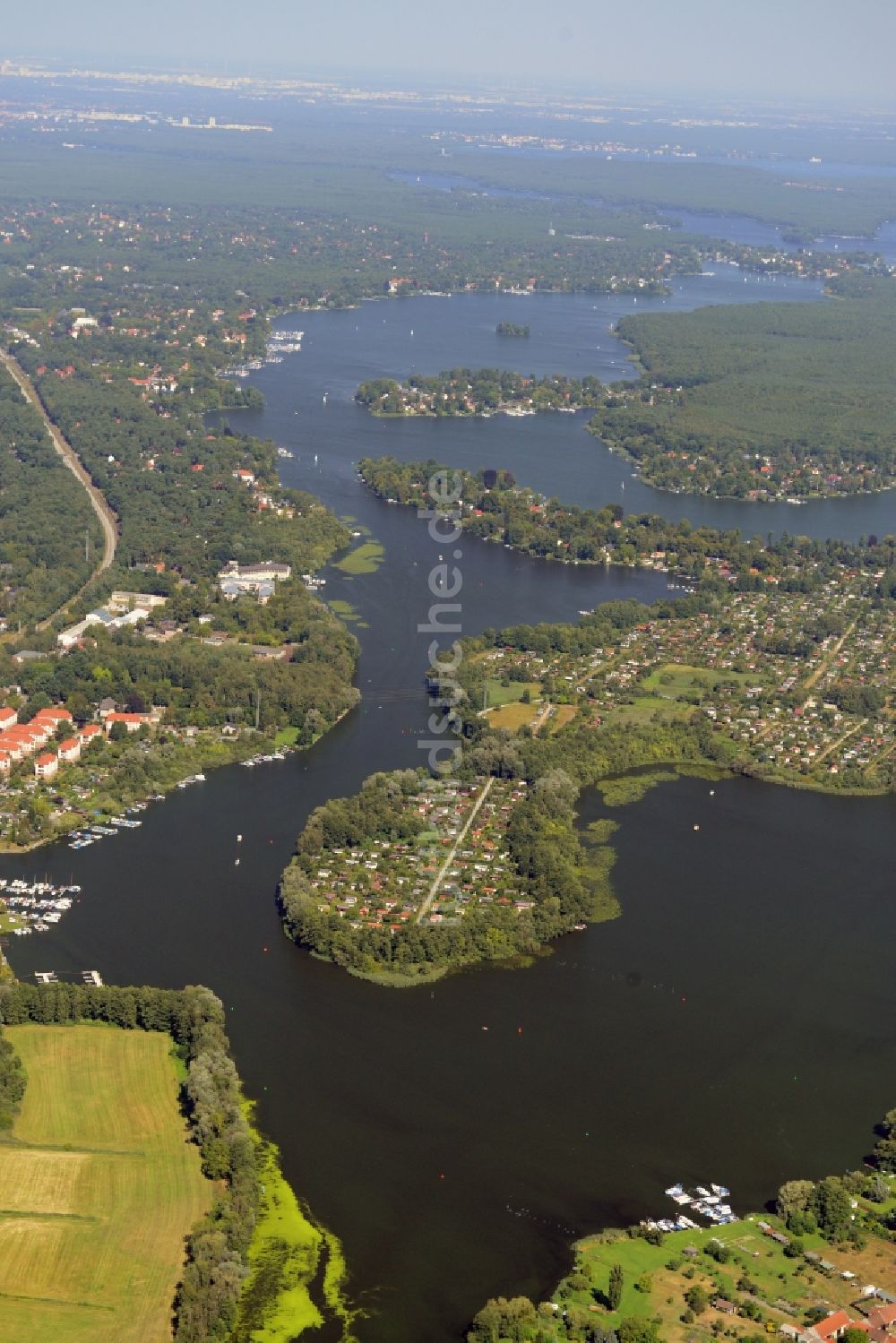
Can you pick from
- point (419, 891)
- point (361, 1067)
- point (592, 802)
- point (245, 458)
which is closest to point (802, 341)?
point (245, 458)

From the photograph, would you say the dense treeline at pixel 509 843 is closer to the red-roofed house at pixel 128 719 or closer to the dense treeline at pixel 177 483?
the red-roofed house at pixel 128 719

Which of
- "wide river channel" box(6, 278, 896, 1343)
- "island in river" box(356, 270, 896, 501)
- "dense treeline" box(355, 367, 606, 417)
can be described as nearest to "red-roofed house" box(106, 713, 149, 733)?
"wide river channel" box(6, 278, 896, 1343)

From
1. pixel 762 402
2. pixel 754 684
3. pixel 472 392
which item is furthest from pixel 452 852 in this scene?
pixel 762 402

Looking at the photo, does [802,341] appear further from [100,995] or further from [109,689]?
[100,995]

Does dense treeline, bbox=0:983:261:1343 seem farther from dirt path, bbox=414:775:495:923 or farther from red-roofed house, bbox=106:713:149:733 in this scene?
red-roofed house, bbox=106:713:149:733

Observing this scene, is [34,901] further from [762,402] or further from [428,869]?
[762,402]
